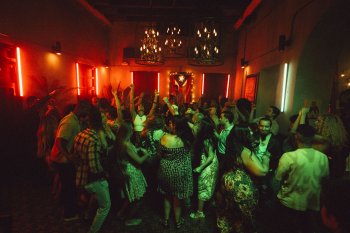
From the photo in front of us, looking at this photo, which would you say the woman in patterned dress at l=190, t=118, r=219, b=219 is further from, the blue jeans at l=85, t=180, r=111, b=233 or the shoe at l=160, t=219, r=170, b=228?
the blue jeans at l=85, t=180, r=111, b=233

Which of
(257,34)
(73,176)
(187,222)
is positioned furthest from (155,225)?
(257,34)

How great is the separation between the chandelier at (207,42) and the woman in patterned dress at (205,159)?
2.49 metres

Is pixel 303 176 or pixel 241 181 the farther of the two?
pixel 303 176

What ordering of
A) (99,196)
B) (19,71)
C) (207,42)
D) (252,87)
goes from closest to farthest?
(99,196) < (19,71) < (207,42) < (252,87)

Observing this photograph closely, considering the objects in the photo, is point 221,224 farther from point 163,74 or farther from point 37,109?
point 163,74

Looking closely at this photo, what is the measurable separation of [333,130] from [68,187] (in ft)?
13.8

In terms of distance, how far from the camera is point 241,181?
7.38 feet

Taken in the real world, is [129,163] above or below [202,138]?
below

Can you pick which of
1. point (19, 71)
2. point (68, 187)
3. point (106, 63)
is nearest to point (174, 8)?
point (106, 63)

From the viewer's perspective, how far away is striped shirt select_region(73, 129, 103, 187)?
2.59m

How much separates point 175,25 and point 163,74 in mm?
4590

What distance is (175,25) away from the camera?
628cm

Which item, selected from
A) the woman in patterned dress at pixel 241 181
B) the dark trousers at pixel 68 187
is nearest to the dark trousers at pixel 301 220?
the woman in patterned dress at pixel 241 181

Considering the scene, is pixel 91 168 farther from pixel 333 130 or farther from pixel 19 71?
pixel 19 71
